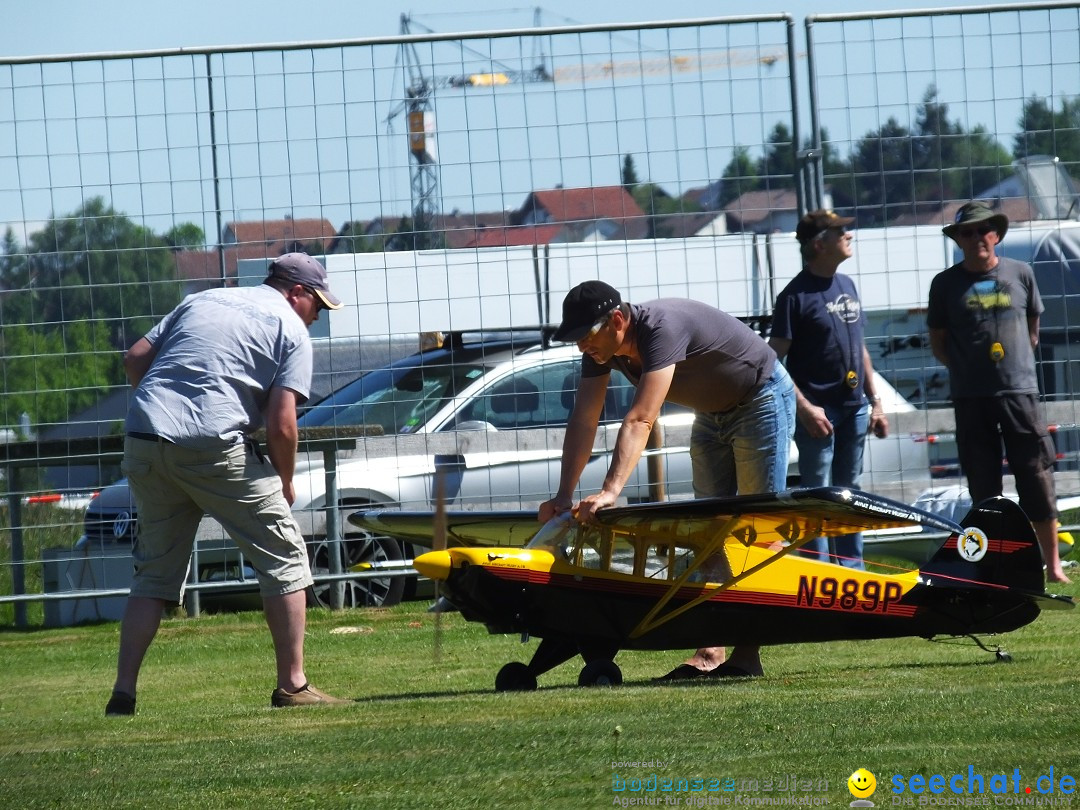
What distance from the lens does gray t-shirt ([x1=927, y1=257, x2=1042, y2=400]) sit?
26.5 ft

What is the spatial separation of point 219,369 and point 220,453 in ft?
1.04

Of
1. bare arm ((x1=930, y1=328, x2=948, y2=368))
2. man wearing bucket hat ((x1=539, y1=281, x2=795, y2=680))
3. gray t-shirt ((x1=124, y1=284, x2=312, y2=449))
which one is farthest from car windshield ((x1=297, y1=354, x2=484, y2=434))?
gray t-shirt ((x1=124, y1=284, x2=312, y2=449))

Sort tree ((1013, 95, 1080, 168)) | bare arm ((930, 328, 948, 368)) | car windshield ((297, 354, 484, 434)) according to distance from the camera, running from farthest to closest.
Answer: car windshield ((297, 354, 484, 434)), tree ((1013, 95, 1080, 168)), bare arm ((930, 328, 948, 368))

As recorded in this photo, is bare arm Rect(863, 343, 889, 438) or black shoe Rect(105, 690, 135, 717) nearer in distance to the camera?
black shoe Rect(105, 690, 135, 717)

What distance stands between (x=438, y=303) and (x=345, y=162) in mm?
1037

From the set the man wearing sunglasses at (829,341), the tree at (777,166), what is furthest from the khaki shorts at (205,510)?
the tree at (777,166)

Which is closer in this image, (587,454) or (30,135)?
(587,454)

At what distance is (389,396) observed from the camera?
9.35m

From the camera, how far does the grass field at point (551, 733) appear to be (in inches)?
142

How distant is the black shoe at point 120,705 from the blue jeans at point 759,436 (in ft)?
8.21

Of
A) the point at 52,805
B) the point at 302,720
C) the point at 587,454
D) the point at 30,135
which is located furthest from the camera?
the point at 30,135

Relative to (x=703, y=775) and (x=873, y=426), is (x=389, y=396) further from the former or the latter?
(x=703, y=775)

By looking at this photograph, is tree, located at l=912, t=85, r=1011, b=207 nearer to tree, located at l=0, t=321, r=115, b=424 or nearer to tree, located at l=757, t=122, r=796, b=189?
tree, located at l=757, t=122, r=796, b=189

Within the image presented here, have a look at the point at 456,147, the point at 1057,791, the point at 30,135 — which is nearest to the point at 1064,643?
the point at 1057,791
